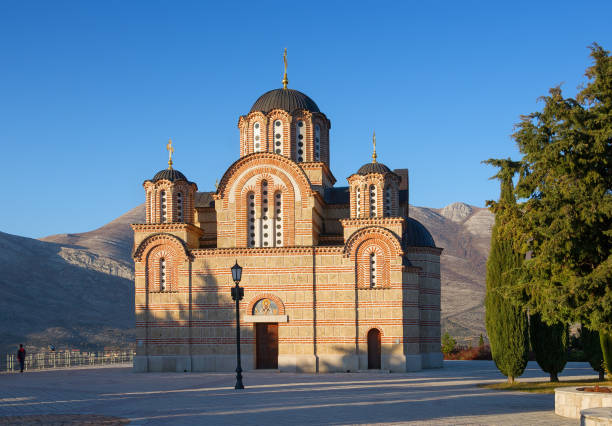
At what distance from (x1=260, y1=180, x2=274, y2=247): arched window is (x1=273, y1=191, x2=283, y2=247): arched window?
0.21 metres

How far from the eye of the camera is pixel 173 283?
32.1 m

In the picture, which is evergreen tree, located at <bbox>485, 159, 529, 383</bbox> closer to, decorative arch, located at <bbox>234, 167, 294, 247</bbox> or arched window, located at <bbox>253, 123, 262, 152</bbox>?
decorative arch, located at <bbox>234, 167, 294, 247</bbox>

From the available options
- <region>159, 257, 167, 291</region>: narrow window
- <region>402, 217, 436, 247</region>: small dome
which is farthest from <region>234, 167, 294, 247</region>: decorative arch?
<region>402, 217, 436, 247</region>: small dome

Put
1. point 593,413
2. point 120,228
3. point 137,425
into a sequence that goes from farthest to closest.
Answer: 1. point 120,228
2. point 137,425
3. point 593,413

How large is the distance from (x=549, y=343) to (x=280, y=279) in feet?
41.8

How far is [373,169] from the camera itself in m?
31.8

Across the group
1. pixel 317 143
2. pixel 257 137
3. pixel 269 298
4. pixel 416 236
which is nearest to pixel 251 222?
pixel 269 298

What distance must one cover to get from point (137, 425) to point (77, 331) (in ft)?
193

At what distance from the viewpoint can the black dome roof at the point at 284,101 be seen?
35.6 metres

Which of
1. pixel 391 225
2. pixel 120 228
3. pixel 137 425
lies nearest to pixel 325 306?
pixel 391 225

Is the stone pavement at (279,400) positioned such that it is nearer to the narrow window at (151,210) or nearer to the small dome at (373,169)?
the narrow window at (151,210)

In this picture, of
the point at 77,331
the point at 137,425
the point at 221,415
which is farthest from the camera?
the point at 77,331

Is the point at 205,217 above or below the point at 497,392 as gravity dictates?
above

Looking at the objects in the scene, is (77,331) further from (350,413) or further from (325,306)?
(350,413)
